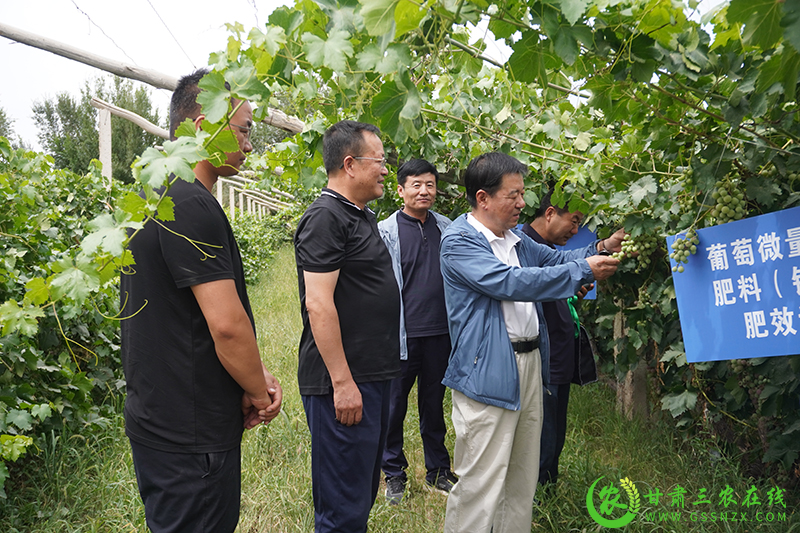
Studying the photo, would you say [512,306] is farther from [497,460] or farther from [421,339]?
[421,339]

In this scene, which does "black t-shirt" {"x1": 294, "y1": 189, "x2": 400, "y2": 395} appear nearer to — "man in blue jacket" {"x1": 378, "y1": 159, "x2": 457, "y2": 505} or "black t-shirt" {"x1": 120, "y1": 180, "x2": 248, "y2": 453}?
"black t-shirt" {"x1": 120, "y1": 180, "x2": 248, "y2": 453}

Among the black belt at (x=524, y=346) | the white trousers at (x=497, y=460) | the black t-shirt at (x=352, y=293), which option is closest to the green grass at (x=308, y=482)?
the white trousers at (x=497, y=460)

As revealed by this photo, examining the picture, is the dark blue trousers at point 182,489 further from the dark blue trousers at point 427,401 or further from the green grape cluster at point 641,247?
the dark blue trousers at point 427,401

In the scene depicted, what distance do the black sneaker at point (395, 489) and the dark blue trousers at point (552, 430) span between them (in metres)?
0.78

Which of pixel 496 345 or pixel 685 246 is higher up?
pixel 685 246

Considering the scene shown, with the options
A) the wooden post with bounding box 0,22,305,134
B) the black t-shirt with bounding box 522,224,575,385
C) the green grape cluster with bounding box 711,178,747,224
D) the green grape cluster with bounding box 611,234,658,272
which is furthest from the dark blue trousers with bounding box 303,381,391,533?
the wooden post with bounding box 0,22,305,134

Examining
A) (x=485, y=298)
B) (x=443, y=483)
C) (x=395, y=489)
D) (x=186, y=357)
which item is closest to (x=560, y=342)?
(x=485, y=298)

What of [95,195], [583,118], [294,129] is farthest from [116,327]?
[583,118]

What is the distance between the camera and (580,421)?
4445mm

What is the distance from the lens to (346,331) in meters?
2.30

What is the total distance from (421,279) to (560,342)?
0.96 meters

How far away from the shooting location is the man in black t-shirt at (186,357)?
169cm

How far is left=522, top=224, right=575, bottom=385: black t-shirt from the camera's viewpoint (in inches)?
123

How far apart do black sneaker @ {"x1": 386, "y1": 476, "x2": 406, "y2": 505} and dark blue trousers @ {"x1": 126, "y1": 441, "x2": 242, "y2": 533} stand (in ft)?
5.72
